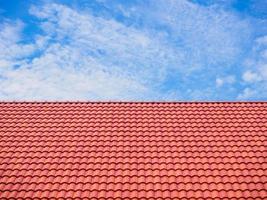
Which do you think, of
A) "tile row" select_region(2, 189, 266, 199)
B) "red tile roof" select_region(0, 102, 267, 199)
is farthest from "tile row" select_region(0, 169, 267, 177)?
"tile row" select_region(2, 189, 266, 199)

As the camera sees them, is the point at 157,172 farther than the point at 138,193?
Yes

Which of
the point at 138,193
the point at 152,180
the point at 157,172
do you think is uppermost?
the point at 157,172

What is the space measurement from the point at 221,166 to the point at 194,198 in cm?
129

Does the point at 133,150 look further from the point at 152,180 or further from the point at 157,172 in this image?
the point at 152,180

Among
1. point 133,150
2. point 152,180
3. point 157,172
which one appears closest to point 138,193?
point 152,180

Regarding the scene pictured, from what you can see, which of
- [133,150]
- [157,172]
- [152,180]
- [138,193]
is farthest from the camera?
[133,150]

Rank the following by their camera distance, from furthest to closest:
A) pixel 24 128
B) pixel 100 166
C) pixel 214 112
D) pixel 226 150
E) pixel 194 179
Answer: pixel 214 112 → pixel 24 128 → pixel 226 150 → pixel 100 166 → pixel 194 179

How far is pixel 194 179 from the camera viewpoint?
24.6 feet

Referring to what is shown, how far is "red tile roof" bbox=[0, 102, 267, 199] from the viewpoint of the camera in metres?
7.27

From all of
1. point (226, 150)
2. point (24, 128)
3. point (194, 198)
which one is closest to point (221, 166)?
point (226, 150)

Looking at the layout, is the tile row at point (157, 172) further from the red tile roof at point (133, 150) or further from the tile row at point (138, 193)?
the tile row at point (138, 193)

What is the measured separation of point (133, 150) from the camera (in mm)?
8578

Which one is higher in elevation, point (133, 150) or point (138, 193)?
point (133, 150)

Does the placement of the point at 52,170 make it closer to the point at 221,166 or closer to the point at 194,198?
the point at 194,198
